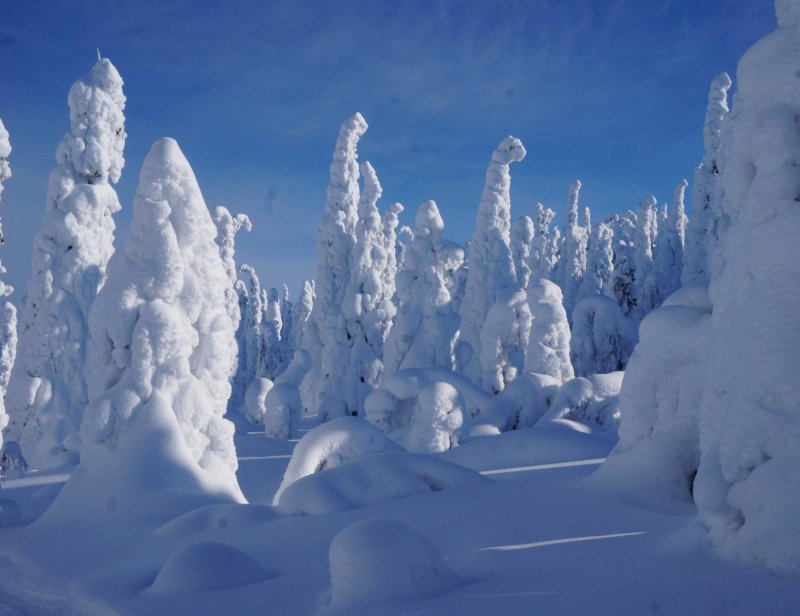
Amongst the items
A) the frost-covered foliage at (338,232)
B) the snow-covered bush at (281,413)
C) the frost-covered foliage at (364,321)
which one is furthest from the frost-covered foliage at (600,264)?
the snow-covered bush at (281,413)

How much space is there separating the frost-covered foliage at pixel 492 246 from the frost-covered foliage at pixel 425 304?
14.3 ft

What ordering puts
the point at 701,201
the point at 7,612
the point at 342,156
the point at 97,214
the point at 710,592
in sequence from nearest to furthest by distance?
the point at 710,592 < the point at 7,612 < the point at 97,214 < the point at 342,156 < the point at 701,201

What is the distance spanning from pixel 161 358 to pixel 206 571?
5.48 meters

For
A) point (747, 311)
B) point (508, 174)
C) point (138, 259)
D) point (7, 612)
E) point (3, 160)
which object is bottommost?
point (7, 612)

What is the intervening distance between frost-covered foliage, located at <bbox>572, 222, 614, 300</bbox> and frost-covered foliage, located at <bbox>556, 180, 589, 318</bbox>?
1932 mm

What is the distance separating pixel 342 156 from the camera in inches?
1209

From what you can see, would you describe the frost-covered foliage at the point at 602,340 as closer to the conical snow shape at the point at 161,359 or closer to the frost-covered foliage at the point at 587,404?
the frost-covered foliage at the point at 587,404

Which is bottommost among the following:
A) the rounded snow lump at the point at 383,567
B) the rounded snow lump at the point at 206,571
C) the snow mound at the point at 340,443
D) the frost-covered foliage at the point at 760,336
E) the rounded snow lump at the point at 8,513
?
the rounded snow lump at the point at 8,513

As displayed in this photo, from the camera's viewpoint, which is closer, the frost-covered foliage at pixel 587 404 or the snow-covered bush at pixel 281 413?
the frost-covered foliage at pixel 587 404

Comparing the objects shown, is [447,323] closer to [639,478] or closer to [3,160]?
[3,160]

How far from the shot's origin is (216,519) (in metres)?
9.53

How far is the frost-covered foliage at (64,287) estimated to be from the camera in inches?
738

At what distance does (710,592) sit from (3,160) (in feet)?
48.6

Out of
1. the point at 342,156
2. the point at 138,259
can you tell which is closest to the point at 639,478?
the point at 138,259
